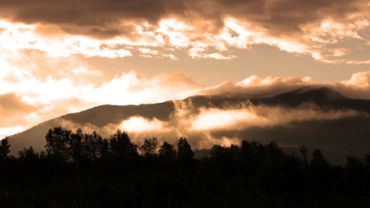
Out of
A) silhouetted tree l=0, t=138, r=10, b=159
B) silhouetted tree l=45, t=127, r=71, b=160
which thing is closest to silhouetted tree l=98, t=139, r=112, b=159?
silhouetted tree l=45, t=127, r=71, b=160

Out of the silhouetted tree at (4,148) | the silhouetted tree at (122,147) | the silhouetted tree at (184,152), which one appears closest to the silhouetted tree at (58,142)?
the silhouetted tree at (122,147)

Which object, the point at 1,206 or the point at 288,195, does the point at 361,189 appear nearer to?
the point at 288,195

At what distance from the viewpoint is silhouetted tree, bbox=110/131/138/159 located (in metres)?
152

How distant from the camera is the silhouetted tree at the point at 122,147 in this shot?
152238mm

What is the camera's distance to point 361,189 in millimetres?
31344

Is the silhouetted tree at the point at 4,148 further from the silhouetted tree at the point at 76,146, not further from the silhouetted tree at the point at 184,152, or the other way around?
the silhouetted tree at the point at 184,152

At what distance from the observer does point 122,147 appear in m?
163

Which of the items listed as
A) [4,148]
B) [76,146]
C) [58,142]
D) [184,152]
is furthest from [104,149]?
[4,148]

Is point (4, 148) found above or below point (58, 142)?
below

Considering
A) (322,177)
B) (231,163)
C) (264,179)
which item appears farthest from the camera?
(231,163)

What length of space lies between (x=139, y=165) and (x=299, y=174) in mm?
110962

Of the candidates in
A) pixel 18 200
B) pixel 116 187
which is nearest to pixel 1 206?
pixel 18 200

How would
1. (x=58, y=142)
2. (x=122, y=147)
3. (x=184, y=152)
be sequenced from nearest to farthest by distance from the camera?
(x=58, y=142) → (x=122, y=147) → (x=184, y=152)

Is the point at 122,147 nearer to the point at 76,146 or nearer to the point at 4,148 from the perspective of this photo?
the point at 76,146
